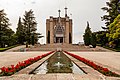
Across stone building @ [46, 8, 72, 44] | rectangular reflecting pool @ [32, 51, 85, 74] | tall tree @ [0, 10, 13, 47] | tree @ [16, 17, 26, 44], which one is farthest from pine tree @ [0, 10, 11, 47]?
rectangular reflecting pool @ [32, 51, 85, 74]

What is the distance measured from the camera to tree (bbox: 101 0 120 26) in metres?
58.0

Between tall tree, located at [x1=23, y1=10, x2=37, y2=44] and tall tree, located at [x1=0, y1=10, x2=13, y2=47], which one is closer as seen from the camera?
tall tree, located at [x1=0, y1=10, x2=13, y2=47]

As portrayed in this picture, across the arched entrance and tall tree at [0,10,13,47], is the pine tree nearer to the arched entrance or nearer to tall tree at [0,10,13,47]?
tall tree at [0,10,13,47]

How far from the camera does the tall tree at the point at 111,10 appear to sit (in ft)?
190

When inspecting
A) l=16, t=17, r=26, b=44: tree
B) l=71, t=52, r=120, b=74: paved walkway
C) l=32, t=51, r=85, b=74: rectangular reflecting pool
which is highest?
l=16, t=17, r=26, b=44: tree

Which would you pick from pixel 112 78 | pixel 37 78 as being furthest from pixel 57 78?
pixel 112 78

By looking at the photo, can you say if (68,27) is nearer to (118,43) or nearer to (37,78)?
(118,43)

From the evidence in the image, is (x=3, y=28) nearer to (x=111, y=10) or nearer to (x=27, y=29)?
(x=27, y=29)

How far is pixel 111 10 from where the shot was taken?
195 ft

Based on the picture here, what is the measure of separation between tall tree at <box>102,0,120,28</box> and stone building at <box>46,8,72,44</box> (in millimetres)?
27834

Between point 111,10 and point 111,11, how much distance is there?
0.39 meters

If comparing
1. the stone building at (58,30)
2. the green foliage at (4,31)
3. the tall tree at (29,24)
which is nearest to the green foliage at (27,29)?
the tall tree at (29,24)

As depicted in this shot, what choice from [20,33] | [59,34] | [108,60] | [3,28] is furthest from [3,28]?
[108,60]

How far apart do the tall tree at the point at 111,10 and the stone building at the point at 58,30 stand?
91.3 ft
